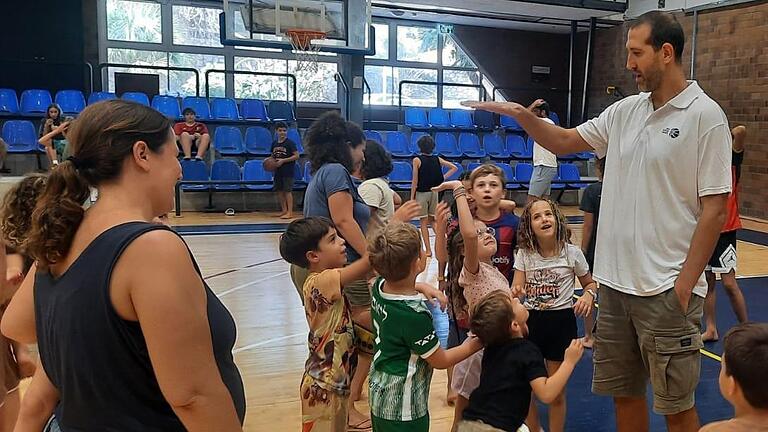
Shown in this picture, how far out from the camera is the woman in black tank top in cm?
117

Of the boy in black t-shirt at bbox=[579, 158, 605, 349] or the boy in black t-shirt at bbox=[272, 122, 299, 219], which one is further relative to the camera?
the boy in black t-shirt at bbox=[272, 122, 299, 219]

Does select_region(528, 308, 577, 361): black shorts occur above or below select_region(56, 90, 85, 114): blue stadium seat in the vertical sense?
below

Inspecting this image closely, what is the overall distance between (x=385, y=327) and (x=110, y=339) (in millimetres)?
1268

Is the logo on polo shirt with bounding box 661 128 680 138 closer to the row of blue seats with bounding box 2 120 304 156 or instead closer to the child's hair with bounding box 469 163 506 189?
the child's hair with bounding box 469 163 506 189

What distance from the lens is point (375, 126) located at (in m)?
14.7

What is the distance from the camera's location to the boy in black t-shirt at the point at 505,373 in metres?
2.17

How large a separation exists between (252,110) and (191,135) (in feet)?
5.69

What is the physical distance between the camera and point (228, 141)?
11711 millimetres

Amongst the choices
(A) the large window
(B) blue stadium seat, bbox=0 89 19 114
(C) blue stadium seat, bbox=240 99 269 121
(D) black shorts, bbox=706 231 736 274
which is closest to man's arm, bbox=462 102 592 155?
(D) black shorts, bbox=706 231 736 274

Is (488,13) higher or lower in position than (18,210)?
higher

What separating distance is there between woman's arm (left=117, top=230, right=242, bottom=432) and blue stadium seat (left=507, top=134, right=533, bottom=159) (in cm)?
1253

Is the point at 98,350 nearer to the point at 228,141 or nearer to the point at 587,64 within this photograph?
the point at 228,141

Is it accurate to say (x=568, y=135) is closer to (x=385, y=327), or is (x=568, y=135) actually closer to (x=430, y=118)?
(x=385, y=327)

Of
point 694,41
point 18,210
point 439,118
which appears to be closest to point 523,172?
point 439,118
